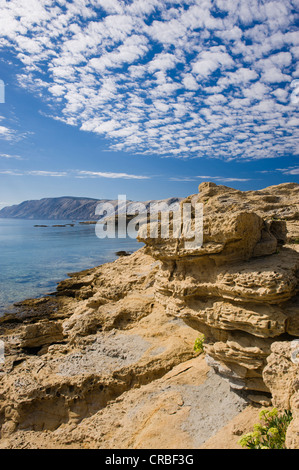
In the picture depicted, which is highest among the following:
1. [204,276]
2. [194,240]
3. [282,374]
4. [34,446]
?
[194,240]

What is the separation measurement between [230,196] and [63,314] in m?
12.4

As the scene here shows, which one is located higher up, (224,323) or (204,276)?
(204,276)

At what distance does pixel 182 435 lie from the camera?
19.6 feet

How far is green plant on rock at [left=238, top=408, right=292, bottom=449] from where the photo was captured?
460 centimetres

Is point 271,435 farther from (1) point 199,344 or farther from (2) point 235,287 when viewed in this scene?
(1) point 199,344

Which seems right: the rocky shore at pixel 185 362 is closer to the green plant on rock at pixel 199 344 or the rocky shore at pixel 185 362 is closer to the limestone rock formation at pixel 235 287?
the limestone rock formation at pixel 235 287

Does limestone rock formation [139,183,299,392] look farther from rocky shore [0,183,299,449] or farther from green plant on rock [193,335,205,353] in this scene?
green plant on rock [193,335,205,353]

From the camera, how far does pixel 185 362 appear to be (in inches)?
328

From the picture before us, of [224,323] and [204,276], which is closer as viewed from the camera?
[224,323]

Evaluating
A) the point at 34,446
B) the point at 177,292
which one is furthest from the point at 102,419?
the point at 177,292

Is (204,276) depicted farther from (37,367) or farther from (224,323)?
(37,367)

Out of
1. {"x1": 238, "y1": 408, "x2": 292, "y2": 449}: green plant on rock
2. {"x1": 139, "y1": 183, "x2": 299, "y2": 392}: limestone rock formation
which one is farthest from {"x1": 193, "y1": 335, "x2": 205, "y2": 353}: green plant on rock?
{"x1": 238, "y1": 408, "x2": 292, "y2": 449}: green plant on rock

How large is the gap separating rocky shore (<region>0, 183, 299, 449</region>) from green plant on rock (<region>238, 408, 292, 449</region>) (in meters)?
0.23

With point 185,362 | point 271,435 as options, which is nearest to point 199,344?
point 185,362
